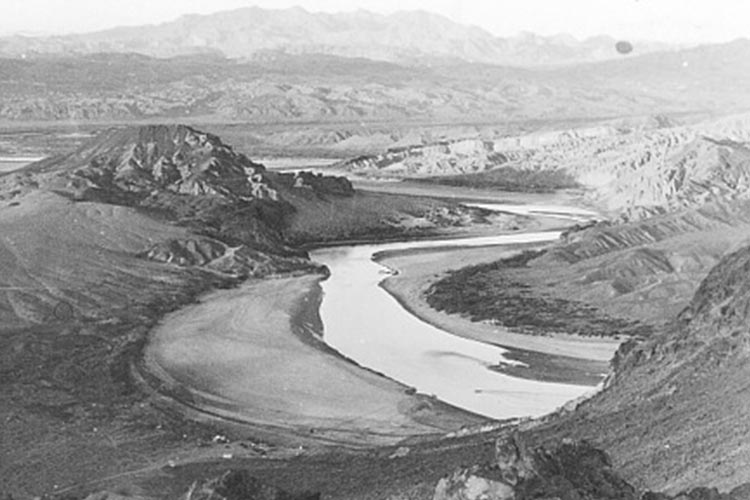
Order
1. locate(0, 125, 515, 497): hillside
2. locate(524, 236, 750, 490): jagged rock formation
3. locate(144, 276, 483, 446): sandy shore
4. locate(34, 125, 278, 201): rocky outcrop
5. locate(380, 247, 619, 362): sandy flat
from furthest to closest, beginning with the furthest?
locate(34, 125, 278, 201): rocky outcrop → locate(380, 247, 619, 362): sandy flat → locate(144, 276, 483, 446): sandy shore → locate(0, 125, 515, 497): hillside → locate(524, 236, 750, 490): jagged rock formation

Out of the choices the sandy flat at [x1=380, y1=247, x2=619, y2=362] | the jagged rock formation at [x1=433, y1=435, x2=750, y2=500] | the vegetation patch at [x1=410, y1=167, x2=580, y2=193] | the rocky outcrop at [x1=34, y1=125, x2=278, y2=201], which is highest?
the jagged rock formation at [x1=433, y1=435, x2=750, y2=500]

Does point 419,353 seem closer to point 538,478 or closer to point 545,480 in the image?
point 538,478

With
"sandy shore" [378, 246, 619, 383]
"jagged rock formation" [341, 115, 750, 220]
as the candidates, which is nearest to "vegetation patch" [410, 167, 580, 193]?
"jagged rock formation" [341, 115, 750, 220]

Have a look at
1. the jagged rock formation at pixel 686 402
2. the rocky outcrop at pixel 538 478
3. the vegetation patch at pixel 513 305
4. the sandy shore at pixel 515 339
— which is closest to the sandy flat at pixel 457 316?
the sandy shore at pixel 515 339

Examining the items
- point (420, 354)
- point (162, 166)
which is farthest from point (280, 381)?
point (162, 166)

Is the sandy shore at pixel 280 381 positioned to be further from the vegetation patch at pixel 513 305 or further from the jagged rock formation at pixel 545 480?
the jagged rock formation at pixel 545 480

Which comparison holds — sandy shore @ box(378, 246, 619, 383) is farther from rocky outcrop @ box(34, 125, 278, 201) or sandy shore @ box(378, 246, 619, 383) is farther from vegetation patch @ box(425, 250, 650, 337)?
rocky outcrop @ box(34, 125, 278, 201)

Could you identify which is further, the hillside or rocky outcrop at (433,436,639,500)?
the hillside

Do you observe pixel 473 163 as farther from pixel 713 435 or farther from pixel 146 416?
pixel 713 435
